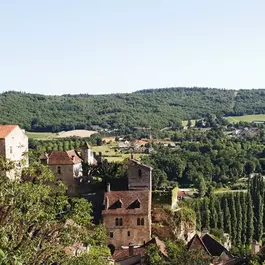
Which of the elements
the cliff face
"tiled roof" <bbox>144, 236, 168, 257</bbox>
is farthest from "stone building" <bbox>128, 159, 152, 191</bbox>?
"tiled roof" <bbox>144, 236, 168, 257</bbox>

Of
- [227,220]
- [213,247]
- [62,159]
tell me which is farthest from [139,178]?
[227,220]

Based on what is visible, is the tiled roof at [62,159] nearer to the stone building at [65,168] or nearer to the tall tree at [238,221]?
the stone building at [65,168]

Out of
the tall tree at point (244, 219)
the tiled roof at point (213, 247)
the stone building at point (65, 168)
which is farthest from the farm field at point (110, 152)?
the tiled roof at point (213, 247)

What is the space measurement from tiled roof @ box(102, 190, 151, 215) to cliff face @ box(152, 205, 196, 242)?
100 inches

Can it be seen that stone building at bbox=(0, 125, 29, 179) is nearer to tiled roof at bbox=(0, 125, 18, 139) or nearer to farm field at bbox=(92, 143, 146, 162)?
tiled roof at bbox=(0, 125, 18, 139)

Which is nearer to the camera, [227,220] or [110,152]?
[227,220]

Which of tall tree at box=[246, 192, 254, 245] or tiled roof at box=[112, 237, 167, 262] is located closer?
tiled roof at box=[112, 237, 167, 262]

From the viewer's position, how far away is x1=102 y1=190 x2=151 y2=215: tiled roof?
174 ft

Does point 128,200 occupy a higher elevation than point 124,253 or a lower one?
higher

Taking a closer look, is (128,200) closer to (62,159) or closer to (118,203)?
(118,203)

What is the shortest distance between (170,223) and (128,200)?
17.3 feet

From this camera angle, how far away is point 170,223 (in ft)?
182

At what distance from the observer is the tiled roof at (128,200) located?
5293cm

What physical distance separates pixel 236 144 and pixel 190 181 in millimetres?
34552
